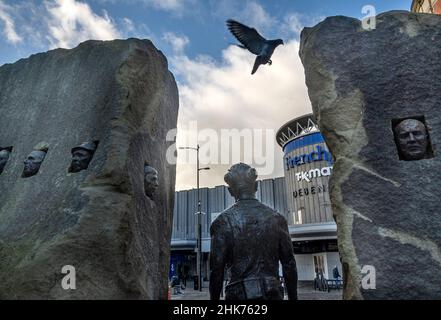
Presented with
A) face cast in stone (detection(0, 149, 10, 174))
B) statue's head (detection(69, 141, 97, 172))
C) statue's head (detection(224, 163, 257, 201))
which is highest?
face cast in stone (detection(0, 149, 10, 174))

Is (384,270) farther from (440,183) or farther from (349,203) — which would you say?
(440,183)

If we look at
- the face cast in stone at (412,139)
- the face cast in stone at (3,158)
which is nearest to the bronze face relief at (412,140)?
the face cast in stone at (412,139)

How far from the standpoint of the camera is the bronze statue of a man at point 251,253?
2824 millimetres

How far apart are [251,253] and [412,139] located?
1.49 m

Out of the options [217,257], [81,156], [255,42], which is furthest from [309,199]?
[81,156]

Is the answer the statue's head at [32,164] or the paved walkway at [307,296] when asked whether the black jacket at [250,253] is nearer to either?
the statue's head at [32,164]

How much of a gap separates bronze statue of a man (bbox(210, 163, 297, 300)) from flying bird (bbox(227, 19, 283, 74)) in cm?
207

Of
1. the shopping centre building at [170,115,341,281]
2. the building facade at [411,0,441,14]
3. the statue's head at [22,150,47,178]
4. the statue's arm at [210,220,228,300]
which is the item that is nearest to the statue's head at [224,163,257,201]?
the statue's arm at [210,220,228,300]

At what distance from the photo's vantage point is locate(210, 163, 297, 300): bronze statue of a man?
2824 millimetres

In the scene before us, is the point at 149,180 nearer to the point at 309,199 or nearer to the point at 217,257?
the point at 217,257

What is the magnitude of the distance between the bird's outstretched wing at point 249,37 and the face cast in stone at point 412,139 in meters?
→ 2.25

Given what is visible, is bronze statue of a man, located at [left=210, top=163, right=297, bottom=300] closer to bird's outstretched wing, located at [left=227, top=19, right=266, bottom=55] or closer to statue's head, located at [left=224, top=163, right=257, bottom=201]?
statue's head, located at [left=224, top=163, right=257, bottom=201]
